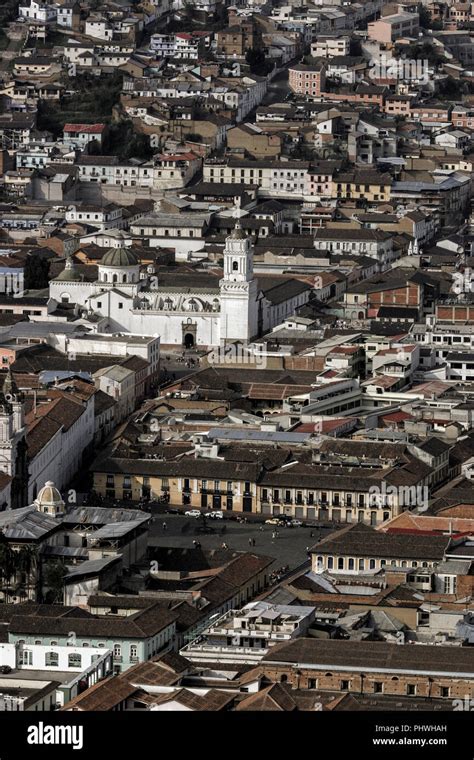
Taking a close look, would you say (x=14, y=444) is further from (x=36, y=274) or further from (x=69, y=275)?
(x=36, y=274)

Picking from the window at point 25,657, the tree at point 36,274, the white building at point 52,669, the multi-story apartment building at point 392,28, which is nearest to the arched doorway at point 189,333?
the tree at point 36,274

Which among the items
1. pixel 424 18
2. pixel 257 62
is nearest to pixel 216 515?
pixel 257 62

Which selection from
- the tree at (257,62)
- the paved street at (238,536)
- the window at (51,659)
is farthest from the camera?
the tree at (257,62)

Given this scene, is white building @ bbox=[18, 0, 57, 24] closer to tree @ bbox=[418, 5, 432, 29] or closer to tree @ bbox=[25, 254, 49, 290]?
tree @ bbox=[418, 5, 432, 29]

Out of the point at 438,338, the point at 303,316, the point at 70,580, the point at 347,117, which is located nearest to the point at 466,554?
the point at 70,580

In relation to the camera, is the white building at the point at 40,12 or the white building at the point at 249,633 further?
the white building at the point at 40,12

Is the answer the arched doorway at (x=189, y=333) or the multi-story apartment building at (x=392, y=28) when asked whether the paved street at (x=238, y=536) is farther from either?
the multi-story apartment building at (x=392, y=28)

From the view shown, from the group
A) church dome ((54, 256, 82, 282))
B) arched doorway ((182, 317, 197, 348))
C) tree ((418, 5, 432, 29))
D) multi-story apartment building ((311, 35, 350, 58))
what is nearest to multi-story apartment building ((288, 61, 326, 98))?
multi-story apartment building ((311, 35, 350, 58))
